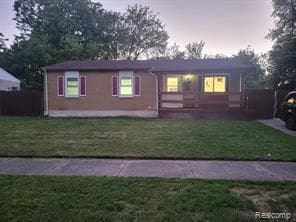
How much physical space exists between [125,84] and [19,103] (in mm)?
7459

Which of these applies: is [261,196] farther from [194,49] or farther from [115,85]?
[194,49]

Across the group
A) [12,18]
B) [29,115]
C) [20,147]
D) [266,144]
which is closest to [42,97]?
[29,115]

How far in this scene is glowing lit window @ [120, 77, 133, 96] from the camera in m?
14.9

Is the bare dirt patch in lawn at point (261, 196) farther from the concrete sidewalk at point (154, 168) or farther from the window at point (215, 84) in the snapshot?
the window at point (215, 84)

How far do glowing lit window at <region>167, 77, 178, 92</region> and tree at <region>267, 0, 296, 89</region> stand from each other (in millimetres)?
8871

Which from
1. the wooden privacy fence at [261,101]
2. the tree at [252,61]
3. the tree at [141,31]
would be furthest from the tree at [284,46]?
the tree at [141,31]

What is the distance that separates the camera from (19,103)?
53.3 feet

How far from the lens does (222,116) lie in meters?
13.9

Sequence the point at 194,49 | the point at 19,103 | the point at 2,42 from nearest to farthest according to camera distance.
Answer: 1. the point at 19,103
2. the point at 2,42
3. the point at 194,49

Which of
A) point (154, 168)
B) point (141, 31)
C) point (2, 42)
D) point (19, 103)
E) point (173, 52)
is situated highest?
point (141, 31)

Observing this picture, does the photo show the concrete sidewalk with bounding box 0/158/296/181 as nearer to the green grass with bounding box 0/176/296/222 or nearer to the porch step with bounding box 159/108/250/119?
the green grass with bounding box 0/176/296/222

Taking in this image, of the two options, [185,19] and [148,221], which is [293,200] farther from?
[185,19]

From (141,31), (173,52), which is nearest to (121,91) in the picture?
(141,31)

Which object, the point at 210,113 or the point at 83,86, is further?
the point at 83,86
